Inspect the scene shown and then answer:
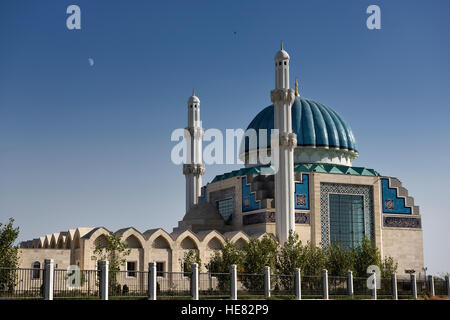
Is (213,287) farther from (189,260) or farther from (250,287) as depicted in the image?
(189,260)

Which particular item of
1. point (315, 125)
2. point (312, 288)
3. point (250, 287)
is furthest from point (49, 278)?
point (315, 125)

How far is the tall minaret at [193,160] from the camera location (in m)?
43.4

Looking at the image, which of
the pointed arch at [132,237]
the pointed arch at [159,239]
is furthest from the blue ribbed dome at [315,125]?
the pointed arch at [132,237]

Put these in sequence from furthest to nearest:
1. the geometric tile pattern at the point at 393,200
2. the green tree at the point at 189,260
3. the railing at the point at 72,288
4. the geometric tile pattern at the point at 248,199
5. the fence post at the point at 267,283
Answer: the geometric tile pattern at the point at 393,200 < the geometric tile pattern at the point at 248,199 < the green tree at the point at 189,260 < the fence post at the point at 267,283 < the railing at the point at 72,288

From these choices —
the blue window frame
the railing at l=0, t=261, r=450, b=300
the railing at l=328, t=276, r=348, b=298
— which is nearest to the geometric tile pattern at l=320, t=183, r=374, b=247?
the blue window frame

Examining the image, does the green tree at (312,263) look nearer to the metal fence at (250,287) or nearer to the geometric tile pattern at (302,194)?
the metal fence at (250,287)

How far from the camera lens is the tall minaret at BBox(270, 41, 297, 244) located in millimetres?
34969

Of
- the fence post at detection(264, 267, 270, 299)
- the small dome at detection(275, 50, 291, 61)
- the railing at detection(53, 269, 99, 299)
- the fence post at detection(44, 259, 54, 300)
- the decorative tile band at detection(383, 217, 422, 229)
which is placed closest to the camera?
the fence post at detection(44, 259, 54, 300)

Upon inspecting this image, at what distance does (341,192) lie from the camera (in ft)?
129

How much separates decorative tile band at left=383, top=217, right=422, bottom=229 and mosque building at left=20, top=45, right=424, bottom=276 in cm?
6

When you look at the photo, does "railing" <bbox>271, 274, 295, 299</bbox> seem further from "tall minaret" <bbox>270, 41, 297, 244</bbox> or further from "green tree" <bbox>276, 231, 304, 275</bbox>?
"tall minaret" <bbox>270, 41, 297, 244</bbox>

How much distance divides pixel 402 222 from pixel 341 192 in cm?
466
